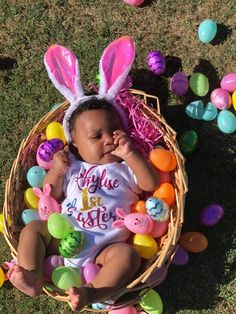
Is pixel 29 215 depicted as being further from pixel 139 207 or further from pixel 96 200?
pixel 139 207

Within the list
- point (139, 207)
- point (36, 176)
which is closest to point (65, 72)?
point (36, 176)

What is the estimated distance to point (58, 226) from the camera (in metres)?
2.74

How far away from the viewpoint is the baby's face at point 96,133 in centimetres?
287

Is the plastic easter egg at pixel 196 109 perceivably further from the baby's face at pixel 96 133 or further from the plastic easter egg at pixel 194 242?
the plastic easter egg at pixel 194 242

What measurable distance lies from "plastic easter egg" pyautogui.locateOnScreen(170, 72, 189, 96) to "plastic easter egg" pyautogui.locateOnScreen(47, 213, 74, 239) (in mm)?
1010

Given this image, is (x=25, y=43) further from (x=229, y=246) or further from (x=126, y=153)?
(x=229, y=246)

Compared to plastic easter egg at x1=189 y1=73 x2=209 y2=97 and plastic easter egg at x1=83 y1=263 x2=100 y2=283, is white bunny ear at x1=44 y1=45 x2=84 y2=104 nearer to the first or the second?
plastic easter egg at x1=189 y1=73 x2=209 y2=97

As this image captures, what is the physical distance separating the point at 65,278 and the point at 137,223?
45cm

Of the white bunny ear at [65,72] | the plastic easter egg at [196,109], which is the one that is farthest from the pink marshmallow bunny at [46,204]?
the plastic easter egg at [196,109]

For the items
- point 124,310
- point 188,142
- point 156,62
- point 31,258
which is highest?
point 156,62

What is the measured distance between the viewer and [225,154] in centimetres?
313

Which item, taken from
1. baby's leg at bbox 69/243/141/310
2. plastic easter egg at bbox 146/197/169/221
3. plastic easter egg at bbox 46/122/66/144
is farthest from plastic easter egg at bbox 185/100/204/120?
baby's leg at bbox 69/243/141/310

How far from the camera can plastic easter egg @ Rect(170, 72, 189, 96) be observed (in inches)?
124

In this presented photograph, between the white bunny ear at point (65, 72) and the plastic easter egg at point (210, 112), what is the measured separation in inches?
28.4
